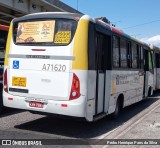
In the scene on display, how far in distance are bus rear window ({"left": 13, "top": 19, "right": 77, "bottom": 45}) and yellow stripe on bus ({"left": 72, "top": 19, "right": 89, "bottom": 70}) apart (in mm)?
181

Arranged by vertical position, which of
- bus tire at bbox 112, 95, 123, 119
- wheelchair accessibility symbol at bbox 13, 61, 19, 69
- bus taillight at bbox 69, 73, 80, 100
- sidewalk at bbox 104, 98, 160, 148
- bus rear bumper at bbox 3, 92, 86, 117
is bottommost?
sidewalk at bbox 104, 98, 160, 148

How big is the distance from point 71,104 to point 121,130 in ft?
6.74

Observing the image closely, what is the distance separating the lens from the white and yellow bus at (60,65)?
7.84 metres

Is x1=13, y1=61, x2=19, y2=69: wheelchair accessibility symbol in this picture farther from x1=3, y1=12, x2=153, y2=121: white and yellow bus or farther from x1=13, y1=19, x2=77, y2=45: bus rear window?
x1=13, y1=19, x2=77, y2=45: bus rear window

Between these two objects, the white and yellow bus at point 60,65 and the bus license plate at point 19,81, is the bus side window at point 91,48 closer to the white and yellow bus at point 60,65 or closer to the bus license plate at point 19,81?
the white and yellow bus at point 60,65

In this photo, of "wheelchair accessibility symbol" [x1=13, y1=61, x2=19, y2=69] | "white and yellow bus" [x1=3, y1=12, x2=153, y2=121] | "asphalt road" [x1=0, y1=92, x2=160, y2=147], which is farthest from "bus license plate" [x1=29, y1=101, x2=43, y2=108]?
"wheelchair accessibility symbol" [x1=13, y1=61, x2=19, y2=69]

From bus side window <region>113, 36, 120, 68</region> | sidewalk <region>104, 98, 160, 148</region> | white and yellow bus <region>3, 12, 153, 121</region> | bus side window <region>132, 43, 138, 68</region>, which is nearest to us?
white and yellow bus <region>3, 12, 153, 121</region>

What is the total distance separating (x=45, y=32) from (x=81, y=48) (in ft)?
3.62

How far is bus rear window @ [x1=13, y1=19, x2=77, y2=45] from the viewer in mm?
8109

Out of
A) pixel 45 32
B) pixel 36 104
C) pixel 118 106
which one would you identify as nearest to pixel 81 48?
pixel 45 32

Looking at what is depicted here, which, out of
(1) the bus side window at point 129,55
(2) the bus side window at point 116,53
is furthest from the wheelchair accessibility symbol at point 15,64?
(1) the bus side window at point 129,55

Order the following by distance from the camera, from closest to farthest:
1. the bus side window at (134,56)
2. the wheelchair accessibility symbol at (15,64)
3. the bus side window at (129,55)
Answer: the wheelchair accessibility symbol at (15,64)
the bus side window at (129,55)
the bus side window at (134,56)

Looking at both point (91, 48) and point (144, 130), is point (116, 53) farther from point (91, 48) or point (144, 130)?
point (144, 130)

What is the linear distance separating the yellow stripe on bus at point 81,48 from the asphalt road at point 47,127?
5.72ft
